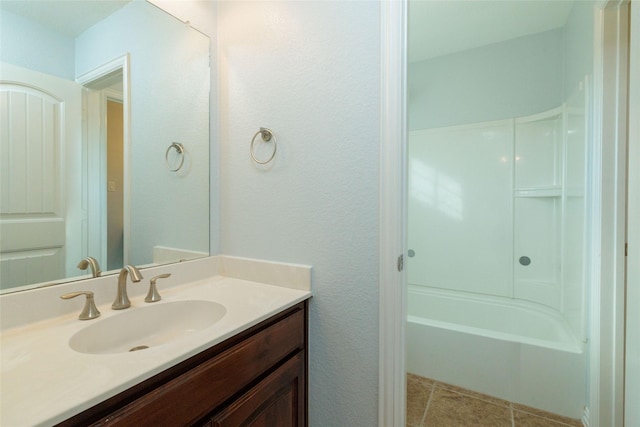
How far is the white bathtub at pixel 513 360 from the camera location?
1508mm

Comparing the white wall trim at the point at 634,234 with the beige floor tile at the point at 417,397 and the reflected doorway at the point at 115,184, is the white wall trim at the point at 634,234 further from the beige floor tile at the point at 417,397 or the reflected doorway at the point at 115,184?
the reflected doorway at the point at 115,184

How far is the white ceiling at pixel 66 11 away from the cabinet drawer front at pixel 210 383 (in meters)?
1.12

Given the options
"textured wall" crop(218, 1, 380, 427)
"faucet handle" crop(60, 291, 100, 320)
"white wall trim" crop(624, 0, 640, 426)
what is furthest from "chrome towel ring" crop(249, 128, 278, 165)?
"white wall trim" crop(624, 0, 640, 426)

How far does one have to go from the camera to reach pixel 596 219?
4.42 feet

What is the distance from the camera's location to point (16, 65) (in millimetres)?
810

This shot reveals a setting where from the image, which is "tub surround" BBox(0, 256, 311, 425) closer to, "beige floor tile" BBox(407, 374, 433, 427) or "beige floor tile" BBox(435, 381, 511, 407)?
"beige floor tile" BBox(407, 374, 433, 427)

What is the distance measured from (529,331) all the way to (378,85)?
7.43ft

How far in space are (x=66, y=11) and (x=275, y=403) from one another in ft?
4.80

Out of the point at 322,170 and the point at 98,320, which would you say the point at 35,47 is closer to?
the point at 98,320

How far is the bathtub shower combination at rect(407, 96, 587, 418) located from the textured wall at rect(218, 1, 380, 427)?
3.19ft

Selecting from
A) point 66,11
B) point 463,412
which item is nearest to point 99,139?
point 66,11

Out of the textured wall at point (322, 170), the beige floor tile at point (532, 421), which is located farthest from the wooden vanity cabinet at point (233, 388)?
the beige floor tile at point (532, 421)

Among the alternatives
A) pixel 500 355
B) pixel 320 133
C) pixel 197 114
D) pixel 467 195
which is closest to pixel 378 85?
pixel 320 133

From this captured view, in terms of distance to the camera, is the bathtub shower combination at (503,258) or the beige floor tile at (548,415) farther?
the bathtub shower combination at (503,258)
